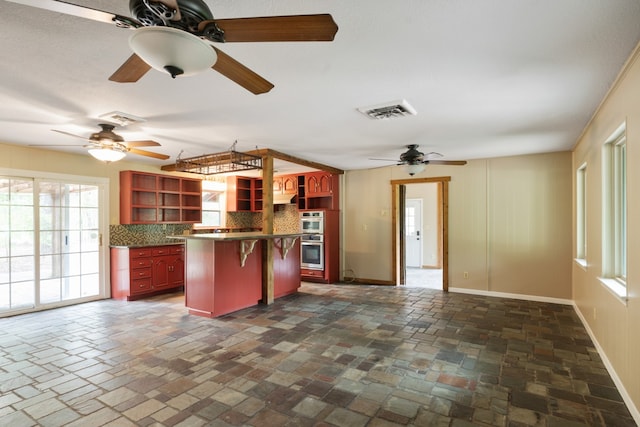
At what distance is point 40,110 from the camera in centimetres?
325

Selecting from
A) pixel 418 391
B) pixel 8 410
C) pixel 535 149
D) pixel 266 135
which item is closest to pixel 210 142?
pixel 266 135

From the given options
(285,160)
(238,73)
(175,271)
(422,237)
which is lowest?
(175,271)

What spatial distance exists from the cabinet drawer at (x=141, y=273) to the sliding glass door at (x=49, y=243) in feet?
2.15

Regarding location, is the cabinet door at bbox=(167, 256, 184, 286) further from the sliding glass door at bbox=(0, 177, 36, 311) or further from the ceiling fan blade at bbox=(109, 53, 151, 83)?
the ceiling fan blade at bbox=(109, 53, 151, 83)

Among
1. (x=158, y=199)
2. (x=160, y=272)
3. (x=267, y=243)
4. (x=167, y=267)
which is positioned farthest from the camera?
(x=158, y=199)

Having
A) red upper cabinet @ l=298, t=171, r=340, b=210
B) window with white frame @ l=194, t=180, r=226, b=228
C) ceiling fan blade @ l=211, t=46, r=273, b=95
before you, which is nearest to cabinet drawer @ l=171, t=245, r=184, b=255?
window with white frame @ l=194, t=180, r=226, b=228

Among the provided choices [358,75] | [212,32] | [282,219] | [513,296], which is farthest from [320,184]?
[212,32]

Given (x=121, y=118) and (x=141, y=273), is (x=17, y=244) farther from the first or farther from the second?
(x=121, y=118)

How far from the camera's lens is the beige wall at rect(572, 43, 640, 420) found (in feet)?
7.36

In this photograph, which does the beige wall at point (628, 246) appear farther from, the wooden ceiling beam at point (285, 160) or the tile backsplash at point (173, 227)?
the tile backsplash at point (173, 227)

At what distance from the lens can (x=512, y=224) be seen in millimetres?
5582

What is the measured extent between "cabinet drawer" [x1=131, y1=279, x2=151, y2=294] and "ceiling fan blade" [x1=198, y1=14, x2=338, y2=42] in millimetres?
5191

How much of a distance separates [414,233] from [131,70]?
8463 mm

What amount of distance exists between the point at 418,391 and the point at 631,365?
1.45 m
